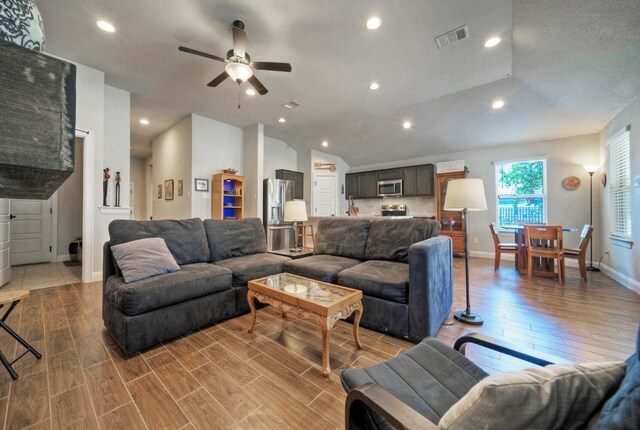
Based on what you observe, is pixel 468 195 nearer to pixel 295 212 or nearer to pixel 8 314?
pixel 295 212

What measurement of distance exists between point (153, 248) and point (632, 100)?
19.6 ft

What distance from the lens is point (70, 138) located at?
38 centimetres

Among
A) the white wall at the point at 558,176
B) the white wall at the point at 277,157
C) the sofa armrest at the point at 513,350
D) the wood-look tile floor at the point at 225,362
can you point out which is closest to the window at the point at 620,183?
the white wall at the point at 558,176

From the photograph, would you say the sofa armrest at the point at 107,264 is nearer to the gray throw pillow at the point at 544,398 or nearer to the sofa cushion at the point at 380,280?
the sofa cushion at the point at 380,280

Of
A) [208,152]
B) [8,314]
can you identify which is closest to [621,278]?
[8,314]

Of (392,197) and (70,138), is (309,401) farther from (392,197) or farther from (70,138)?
(392,197)

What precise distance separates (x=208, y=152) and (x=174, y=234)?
10.7 feet

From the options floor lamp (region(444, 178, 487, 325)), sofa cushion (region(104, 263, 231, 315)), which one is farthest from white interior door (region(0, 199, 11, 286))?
floor lamp (region(444, 178, 487, 325))

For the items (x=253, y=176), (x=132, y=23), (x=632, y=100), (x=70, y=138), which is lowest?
(x=70, y=138)

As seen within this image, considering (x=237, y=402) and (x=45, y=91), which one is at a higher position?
(x=45, y=91)

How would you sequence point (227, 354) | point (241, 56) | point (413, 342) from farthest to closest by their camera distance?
point (241, 56) → point (413, 342) → point (227, 354)

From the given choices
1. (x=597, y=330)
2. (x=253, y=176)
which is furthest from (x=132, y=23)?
(x=597, y=330)

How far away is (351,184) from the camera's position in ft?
24.7

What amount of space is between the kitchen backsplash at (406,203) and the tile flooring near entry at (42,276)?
253 inches
